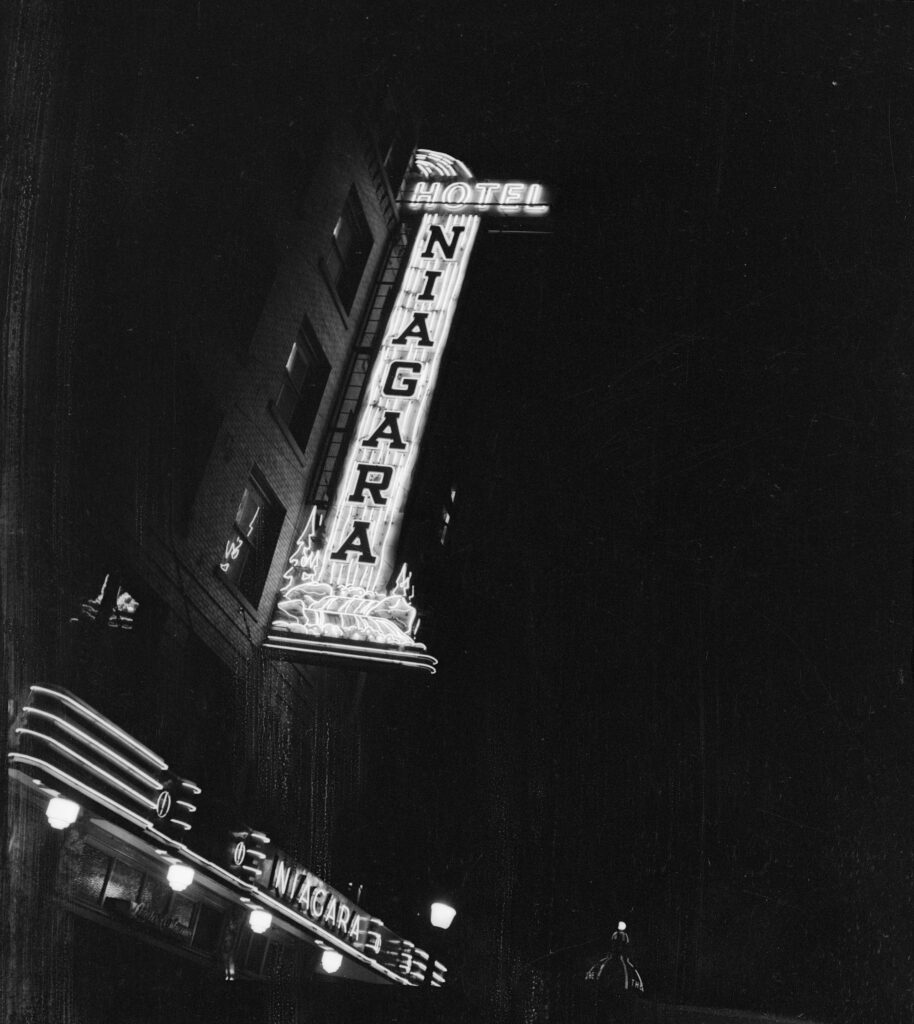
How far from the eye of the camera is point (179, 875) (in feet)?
9.98

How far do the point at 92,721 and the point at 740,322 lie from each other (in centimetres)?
292

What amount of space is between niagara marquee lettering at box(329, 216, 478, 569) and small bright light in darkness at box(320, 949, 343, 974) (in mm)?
1468

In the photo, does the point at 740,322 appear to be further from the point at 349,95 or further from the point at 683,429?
the point at 349,95

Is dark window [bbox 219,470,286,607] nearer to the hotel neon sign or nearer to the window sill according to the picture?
the hotel neon sign

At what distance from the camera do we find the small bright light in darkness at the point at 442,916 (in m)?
2.64

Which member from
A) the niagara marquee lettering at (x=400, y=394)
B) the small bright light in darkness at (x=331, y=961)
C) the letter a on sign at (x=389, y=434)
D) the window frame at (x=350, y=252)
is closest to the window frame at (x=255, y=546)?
the niagara marquee lettering at (x=400, y=394)

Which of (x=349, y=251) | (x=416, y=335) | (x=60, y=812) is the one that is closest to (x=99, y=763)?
(x=60, y=812)

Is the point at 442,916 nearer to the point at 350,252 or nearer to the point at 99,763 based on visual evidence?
the point at 99,763

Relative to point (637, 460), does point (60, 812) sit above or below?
below

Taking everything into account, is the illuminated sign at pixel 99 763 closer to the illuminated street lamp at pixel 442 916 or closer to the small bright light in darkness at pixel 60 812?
the small bright light in darkness at pixel 60 812

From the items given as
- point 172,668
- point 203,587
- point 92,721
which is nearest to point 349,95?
point 203,587

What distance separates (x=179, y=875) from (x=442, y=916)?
3.68 feet

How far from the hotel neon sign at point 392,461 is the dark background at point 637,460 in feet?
0.94

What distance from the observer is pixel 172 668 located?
283cm
